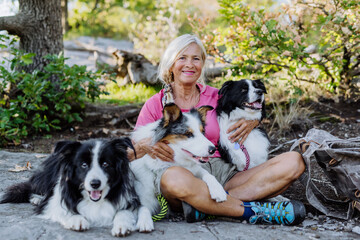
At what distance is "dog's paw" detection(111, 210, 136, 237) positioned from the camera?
238 centimetres

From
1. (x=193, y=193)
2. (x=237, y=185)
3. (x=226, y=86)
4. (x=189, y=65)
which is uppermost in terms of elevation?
(x=189, y=65)

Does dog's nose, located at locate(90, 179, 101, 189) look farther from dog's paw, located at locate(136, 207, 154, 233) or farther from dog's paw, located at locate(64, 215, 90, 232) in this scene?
dog's paw, located at locate(136, 207, 154, 233)

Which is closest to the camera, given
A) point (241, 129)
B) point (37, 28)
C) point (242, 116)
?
point (241, 129)

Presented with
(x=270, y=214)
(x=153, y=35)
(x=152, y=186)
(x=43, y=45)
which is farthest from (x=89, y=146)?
(x=153, y=35)

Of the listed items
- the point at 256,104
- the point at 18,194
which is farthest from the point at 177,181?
the point at 18,194

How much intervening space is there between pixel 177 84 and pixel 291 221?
172 centimetres

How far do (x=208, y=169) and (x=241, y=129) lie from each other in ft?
1.67

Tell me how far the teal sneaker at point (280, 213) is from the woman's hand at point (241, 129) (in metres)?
0.72

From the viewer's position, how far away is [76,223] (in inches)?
95.7

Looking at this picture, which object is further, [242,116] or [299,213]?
[242,116]

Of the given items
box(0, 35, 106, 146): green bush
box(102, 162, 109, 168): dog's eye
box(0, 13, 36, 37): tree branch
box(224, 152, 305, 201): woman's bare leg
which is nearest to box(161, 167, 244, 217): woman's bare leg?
box(224, 152, 305, 201): woman's bare leg

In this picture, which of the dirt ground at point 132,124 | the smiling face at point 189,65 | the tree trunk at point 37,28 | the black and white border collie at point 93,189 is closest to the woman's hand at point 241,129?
the smiling face at point 189,65

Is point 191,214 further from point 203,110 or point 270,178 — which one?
point 203,110

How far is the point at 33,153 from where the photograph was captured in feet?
15.9
